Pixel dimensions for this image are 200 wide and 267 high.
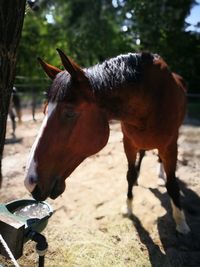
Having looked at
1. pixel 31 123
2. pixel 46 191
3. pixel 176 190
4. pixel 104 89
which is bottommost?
pixel 31 123

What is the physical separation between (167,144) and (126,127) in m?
0.44

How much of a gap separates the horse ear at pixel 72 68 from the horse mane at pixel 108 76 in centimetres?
5

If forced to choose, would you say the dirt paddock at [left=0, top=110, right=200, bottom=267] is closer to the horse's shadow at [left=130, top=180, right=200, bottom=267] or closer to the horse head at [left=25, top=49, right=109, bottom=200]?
the horse's shadow at [left=130, top=180, right=200, bottom=267]

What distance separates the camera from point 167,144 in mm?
3291

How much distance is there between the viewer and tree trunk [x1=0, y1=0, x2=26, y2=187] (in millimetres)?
2230

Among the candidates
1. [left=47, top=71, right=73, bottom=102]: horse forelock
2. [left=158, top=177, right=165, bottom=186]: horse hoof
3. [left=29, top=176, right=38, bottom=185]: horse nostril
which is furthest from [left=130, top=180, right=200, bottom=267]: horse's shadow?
[left=47, top=71, right=73, bottom=102]: horse forelock

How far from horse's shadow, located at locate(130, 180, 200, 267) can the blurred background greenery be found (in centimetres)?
706

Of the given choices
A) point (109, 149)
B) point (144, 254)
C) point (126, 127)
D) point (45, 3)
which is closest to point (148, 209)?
point (144, 254)

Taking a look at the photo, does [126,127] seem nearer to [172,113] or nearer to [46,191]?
[172,113]

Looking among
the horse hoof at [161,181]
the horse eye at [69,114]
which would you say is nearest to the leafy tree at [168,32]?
the horse hoof at [161,181]

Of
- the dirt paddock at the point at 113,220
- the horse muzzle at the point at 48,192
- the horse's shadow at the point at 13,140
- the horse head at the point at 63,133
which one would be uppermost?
the horse head at the point at 63,133

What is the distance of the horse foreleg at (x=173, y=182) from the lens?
343cm

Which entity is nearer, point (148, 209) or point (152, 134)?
point (152, 134)

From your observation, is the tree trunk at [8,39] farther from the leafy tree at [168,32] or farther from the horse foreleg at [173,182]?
the leafy tree at [168,32]
